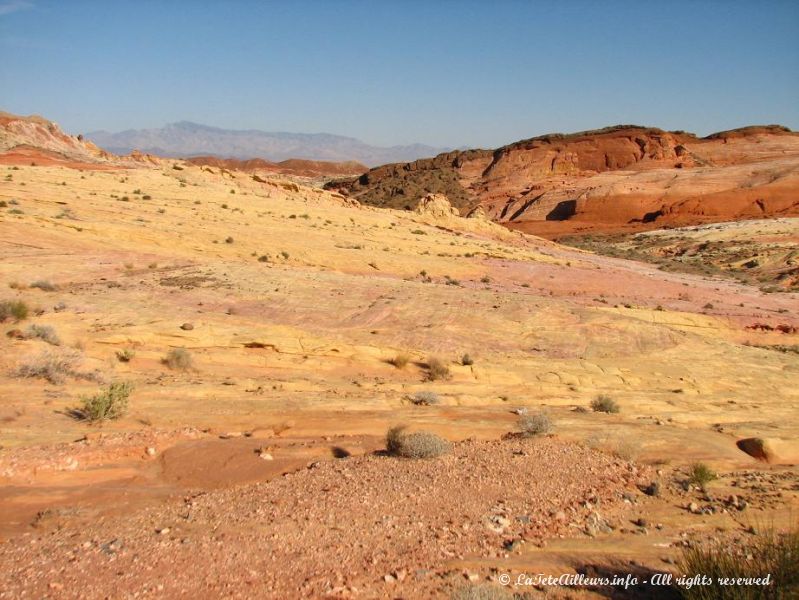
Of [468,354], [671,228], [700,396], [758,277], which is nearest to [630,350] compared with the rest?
[700,396]

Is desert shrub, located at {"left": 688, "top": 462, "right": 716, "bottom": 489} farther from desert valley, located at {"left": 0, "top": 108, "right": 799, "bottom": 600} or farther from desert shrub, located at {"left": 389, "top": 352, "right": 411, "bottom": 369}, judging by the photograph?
desert shrub, located at {"left": 389, "top": 352, "right": 411, "bottom": 369}

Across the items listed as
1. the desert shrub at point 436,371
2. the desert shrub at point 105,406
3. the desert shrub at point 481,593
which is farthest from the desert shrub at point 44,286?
the desert shrub at point 481,593

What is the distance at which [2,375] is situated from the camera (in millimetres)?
8930

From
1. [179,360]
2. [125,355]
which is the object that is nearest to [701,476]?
[179,360]

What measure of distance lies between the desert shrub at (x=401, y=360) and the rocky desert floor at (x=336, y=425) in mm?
91

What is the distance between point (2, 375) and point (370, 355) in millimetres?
5588

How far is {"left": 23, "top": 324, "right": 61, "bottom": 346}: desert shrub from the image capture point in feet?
33.3

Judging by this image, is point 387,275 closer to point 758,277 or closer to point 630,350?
point 630,350

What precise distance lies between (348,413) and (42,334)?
520 cm

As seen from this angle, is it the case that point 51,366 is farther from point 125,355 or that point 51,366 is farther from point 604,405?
point 604,405

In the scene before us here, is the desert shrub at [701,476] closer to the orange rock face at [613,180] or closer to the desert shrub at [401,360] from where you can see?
the desert shrub at [401,360]

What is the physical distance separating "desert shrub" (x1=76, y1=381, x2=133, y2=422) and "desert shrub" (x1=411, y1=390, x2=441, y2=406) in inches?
154

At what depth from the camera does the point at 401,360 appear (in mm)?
11477

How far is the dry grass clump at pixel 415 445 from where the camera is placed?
22.7ft
